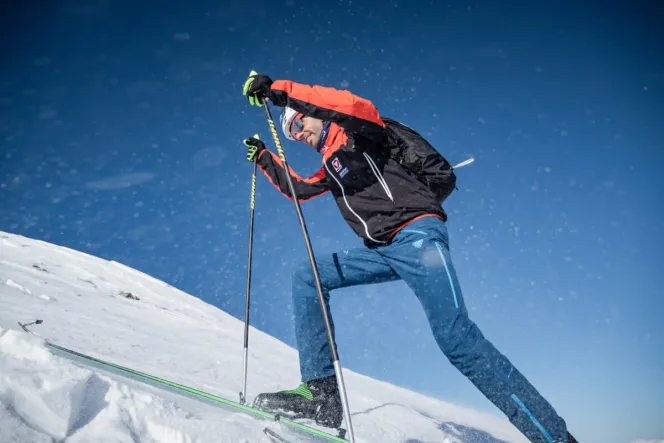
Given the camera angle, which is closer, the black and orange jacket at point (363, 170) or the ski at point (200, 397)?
the ski at point (200, 397)

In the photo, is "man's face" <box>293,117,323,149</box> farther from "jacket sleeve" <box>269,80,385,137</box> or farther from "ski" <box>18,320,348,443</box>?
Result: "ski" <box>18,320,348,443</box>

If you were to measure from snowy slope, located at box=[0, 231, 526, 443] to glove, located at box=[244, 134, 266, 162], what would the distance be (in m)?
2.48

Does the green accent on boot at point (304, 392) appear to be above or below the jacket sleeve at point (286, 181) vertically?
below

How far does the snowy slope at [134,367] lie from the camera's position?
142 cm

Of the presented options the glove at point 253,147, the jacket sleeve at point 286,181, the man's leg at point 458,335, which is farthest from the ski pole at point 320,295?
the glove at point 253,147

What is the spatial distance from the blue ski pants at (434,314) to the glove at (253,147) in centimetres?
163

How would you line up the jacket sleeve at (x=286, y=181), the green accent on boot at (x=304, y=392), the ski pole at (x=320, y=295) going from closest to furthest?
the ski pole at (x=320, y=295), the green accent on boot at (x=304, y=392), the jacket sleeve at (x=286, y=181)

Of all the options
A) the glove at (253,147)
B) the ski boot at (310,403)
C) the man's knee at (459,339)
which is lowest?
the ski boot at (310,403)

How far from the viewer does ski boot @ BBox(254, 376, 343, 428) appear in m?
2.83

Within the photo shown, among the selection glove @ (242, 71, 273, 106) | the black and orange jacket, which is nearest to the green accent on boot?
the black and orange jacket

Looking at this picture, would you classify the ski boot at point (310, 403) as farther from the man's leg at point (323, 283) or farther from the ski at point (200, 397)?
the ski at point (200, 397)

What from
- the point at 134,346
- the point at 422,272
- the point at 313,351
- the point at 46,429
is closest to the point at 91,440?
the point at 46,429

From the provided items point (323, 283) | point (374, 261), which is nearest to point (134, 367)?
point (323, 283)

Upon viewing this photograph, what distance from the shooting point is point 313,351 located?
312 cm
